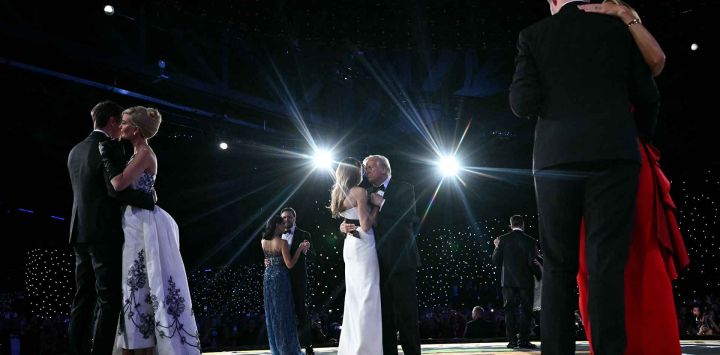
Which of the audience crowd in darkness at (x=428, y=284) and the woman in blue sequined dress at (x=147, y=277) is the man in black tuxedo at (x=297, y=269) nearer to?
the woman in blue sequined dress at (x=147, y=277)

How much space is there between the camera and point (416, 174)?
14.5 metres

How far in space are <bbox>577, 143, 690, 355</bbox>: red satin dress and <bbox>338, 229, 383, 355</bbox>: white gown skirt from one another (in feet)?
7.04

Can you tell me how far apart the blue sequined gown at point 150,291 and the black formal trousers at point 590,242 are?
2099mm

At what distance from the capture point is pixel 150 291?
3.61m

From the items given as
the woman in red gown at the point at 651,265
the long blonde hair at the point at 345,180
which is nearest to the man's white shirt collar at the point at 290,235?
the long blonde hair at the point at 345,180

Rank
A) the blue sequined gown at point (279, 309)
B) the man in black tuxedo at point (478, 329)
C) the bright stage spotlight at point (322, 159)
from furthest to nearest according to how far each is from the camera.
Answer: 1. the bright stage spotlight at point (322, 159)
2. the man in black tuxedo at point (478, 329)
3. the blue sequined gown at point (279, 309)

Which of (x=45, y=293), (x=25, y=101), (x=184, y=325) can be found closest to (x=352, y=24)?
(x=25, y=101)

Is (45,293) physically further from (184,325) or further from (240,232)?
(184,325)

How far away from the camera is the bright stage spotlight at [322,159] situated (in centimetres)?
1243

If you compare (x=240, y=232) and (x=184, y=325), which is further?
(x=240, y=232)

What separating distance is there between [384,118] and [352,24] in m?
3.53

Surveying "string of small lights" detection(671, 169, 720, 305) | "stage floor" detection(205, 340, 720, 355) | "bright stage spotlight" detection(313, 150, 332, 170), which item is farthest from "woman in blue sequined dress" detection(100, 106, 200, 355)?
"string of small lights" detection(671, 169, 720, 305)

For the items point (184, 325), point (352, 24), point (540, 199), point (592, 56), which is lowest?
point (184, 325)

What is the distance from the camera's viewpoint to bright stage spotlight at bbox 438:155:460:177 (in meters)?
13.2
